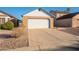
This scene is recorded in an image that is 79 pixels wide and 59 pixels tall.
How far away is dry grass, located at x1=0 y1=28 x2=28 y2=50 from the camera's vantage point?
183 inches

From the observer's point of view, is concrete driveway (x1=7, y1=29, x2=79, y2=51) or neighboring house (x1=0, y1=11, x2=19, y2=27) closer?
neighboring house (x1=0, y1=11, x2=19, y2=27)

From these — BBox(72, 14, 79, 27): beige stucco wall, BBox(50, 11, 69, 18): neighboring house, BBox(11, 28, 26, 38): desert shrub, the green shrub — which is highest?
BBox(50, 11, 69, 18): neighboring house

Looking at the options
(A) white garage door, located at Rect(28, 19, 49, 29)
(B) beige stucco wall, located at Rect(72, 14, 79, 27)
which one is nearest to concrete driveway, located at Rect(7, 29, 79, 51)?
(A) white garage door, located at Rect(28, 19, 49, 29)

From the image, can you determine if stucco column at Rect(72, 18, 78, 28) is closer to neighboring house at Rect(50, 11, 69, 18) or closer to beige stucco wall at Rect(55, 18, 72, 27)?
beige stucco wall at Rect(55, 18, 72, 27)

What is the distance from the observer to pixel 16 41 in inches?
183

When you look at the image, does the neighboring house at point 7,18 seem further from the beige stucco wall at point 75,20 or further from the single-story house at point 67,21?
the beige stucco wall at point 75,20

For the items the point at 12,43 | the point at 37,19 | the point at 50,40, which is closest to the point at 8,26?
the point at 12,43

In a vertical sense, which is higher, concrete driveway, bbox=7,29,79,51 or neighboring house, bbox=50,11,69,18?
neighboring house, bbox=50,11,69,18

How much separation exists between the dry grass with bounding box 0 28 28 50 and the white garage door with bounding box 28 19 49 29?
11cm

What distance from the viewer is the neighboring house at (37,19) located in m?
4.58

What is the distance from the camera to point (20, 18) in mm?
4543

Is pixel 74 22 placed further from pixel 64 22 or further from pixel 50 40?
pixel 50 40
